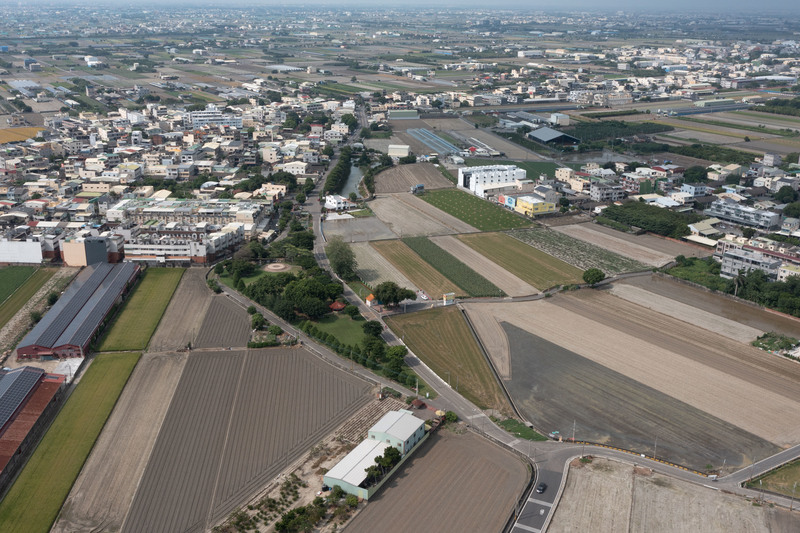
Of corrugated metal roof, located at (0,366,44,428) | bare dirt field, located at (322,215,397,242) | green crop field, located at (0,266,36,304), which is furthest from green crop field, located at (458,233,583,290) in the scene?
green crop field, located at (0,266,36,304)

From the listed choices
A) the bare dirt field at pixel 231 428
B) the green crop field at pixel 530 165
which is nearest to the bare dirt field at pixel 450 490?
the bare dirt field at pixel 231 428

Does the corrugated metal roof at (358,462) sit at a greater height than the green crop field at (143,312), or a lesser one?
greater

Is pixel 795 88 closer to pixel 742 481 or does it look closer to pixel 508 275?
pixel 508 275

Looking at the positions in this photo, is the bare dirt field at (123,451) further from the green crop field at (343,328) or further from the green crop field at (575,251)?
the green crop field at (575,251)

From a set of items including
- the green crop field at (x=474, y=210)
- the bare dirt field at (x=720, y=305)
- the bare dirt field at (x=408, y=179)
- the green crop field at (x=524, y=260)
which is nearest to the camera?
the bare dirt field at (x=720, y=305)

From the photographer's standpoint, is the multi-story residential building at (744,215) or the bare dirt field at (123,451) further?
the multi-story residential building at (744,215)

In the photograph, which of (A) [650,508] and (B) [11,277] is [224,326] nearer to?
(B) [11,277]

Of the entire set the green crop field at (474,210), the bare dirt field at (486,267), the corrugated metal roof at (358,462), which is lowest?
the bare dirt field at (486,267)
